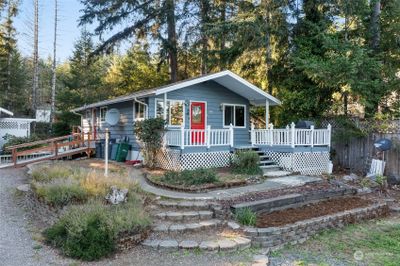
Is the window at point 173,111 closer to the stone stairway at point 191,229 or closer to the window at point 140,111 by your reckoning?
the window at point 140,111

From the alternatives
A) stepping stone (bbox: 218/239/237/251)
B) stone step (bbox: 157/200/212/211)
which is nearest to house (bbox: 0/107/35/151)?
stone step (bbox: 157/200/212/211)

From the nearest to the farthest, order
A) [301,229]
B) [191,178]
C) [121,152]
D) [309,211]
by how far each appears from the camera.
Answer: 1. [301,229]
2. [309,211]
3. [191,178]
4. [121,152]

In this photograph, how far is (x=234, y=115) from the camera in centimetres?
1491

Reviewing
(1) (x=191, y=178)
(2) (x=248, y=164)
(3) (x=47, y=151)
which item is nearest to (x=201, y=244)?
(1) (x=191, y=178)

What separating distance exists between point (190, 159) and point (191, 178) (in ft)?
8.08

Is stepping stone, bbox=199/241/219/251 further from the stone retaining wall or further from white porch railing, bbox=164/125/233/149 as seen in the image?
white porch railing, bbox=164/125/233/149

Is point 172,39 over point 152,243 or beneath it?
over

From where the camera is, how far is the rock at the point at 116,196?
6.53 metres

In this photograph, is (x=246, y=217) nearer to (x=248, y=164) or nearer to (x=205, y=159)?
(x=248, y=164)

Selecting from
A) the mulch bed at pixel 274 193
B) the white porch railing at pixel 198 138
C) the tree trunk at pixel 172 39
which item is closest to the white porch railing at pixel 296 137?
the white porch railing at pixel 198 138

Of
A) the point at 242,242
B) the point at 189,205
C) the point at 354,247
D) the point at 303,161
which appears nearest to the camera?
the point at 242,242

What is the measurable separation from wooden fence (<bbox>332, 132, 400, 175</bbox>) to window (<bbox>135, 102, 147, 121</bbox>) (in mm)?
7909

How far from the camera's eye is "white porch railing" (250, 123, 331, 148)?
11.8 m

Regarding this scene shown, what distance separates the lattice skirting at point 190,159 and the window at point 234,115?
2915mm
